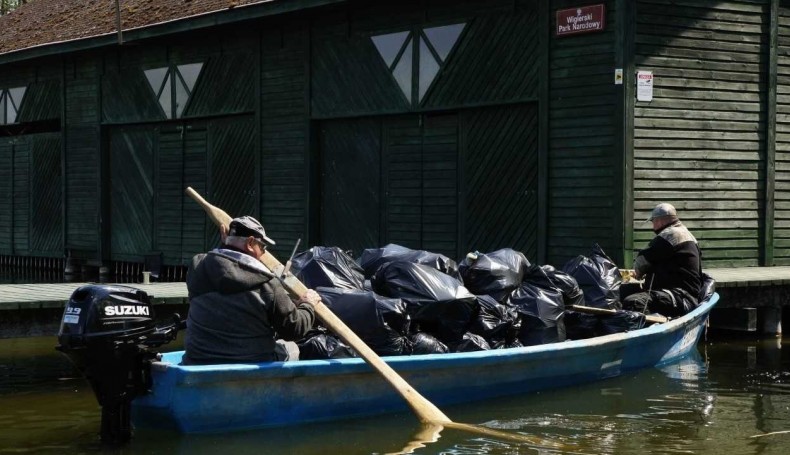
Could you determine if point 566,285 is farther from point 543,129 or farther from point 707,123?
point 707,123

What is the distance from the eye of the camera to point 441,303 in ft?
32.0

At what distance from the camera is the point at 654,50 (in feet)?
48.2

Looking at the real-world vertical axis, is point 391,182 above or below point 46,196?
above

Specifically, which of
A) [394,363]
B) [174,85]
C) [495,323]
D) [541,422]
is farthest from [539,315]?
[174,85]

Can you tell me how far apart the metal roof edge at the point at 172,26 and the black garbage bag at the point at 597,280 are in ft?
20.7

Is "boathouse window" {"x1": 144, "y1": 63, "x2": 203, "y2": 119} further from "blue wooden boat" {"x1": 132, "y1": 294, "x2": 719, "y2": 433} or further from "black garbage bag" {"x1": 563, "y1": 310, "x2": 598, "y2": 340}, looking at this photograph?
"blue wooden boat" {"x1": 132, "y1": 294, "x2": 719, "y2": 433}

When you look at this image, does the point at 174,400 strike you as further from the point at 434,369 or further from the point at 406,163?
the point at 406,163

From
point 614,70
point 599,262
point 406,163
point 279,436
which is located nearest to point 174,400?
point 279,436

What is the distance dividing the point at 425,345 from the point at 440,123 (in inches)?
291

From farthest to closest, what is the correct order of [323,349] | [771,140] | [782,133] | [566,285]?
[782,133], [771,140], [566,285], [323,349]

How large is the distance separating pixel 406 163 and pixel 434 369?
8.08m

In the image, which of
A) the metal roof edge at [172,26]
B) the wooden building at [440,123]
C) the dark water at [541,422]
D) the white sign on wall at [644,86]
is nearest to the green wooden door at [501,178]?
the wooden building at [440,123]

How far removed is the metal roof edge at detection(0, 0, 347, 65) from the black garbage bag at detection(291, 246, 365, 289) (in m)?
7.12

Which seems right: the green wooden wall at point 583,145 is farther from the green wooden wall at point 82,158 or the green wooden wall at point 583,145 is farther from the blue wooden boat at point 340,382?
the green wooden wall at point 82,158
